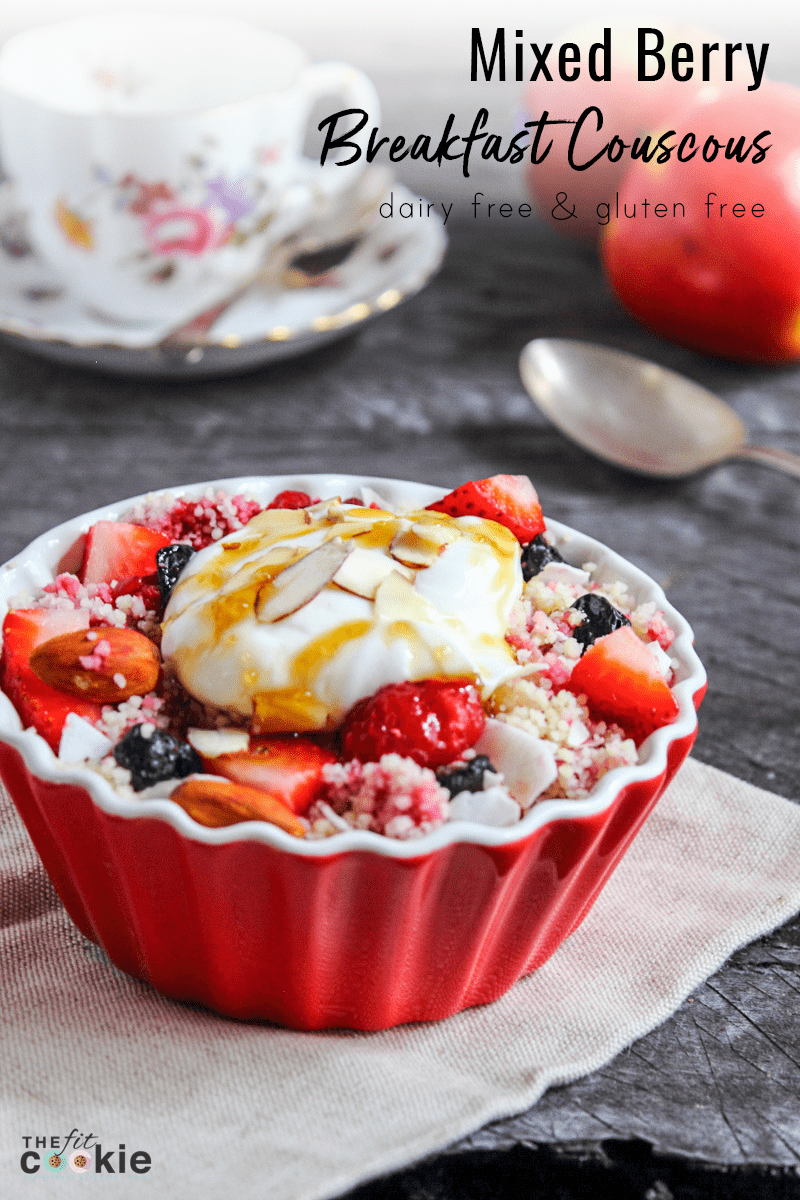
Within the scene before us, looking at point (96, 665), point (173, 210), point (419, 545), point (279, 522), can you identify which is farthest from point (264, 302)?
point (96, 665)

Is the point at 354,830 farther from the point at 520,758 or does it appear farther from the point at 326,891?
the point at 520,758

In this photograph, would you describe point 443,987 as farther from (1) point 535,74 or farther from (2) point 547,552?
(1) point 535,74

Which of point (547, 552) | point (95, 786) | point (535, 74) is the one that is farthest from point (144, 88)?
point (95, 786)

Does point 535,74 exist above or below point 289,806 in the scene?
above

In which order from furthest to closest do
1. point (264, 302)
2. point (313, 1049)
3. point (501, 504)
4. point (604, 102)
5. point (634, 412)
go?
point (604, 102) → point (264, 302) → point (634, 412) → point (501, 504) → point (313, 1049)

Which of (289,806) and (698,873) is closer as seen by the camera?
(289,806)

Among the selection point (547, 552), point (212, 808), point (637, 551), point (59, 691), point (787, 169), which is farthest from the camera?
point (787, 169)

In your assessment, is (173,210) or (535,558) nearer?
(535,558)
